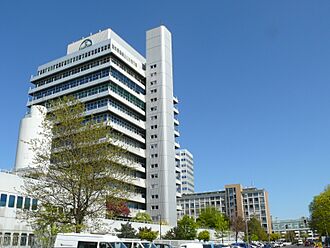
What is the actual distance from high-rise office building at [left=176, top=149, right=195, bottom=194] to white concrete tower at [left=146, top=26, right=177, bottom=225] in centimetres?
9860

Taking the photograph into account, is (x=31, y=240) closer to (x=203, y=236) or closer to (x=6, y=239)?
(x=6, y=239)

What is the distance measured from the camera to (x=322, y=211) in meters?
81.2

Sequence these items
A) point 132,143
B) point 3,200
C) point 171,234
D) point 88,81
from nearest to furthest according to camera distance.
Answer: point 3,200
point 171,234
point 88,81
point 132,143

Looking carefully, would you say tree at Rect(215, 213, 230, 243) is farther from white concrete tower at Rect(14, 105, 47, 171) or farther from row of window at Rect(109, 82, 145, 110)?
white concrete tower at Rect(14, 105, 47, 171)

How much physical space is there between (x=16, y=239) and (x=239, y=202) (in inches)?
5724

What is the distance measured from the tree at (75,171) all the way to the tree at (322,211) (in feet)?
215

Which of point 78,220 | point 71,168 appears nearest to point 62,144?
point 71,168

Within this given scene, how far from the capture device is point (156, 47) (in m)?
88.9

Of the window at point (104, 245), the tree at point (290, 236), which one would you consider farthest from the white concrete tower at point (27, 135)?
the tree at point (290, 236)

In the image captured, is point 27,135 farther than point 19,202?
Yes

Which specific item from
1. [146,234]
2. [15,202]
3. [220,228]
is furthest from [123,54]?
[15,202]

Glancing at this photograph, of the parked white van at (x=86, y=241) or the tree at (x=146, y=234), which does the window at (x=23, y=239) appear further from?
the parked white van at (x=86, y=241)

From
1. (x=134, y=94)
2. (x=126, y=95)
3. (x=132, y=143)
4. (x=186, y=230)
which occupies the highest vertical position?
(x=134, y=94)

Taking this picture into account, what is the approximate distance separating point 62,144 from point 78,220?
6.15m
